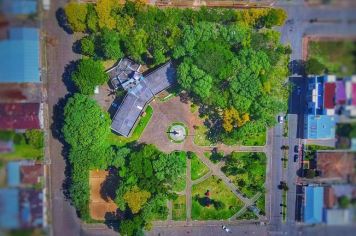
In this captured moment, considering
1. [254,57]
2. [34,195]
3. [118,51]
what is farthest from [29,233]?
[254,57]

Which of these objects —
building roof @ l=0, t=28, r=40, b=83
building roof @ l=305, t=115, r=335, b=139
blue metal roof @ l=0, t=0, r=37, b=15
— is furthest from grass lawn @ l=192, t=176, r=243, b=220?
blue metal roof @ l=0, t=0, r=37, b=15

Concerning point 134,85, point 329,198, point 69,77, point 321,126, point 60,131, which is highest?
point 69,77

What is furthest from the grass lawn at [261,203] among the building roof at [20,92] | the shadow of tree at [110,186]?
the building roof at [20,92]

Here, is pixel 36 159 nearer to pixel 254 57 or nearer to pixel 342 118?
pixel 254 57

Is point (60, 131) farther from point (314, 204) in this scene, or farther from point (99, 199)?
point (314, 204)

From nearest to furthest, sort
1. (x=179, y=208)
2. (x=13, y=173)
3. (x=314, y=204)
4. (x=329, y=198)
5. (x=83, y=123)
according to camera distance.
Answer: (x=83, y=123)
(x=13, y=173)
(x=329, y=198)
(x=314, y=204)
(x=179, y=208)

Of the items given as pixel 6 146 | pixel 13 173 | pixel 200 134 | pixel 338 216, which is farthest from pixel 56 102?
pixel 338 216
